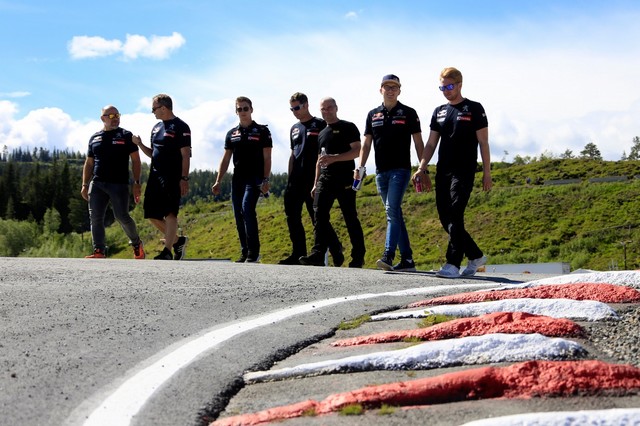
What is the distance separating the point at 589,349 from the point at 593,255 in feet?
194

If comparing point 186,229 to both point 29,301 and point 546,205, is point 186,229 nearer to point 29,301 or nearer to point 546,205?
point 546,205

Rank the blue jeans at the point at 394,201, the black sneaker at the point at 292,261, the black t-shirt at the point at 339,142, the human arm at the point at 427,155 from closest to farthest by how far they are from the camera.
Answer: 1. the human arm at the point at 427,155
2. the blue jeans at the point at 394,201
3. the black t-shirt at the point at 339,142
4. the black sneaker at the point at 292,261

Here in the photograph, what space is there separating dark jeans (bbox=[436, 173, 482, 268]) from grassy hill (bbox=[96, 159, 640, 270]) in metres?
47.7

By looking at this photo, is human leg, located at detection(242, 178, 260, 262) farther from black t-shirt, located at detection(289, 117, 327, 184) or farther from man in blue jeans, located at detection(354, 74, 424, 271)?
man in blue jeans, located at detection(354, 74, 424, 271)

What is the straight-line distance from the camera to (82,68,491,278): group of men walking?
875 centimetres

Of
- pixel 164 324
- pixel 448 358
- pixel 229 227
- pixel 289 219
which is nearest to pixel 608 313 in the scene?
pixel 448 358

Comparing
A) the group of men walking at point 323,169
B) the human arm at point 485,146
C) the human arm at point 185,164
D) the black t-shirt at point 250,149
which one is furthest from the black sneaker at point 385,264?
the human arm at point 185,164

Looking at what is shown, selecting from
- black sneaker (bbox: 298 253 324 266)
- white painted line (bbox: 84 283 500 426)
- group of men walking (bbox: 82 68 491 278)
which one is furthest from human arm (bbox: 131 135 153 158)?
white painted line (bbox: 84 283 500 426)

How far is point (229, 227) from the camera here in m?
105

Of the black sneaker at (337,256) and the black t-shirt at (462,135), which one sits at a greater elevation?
the black t-shirt at (462,135)

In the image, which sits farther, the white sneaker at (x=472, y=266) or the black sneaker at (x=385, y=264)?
the black sneaker at (x=385, y=264)

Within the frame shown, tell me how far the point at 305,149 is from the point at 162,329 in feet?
19.5

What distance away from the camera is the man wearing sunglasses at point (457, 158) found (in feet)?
28.4

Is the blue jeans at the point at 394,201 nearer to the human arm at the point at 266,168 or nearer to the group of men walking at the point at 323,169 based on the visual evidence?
the group of men walking at the point at 323,169
